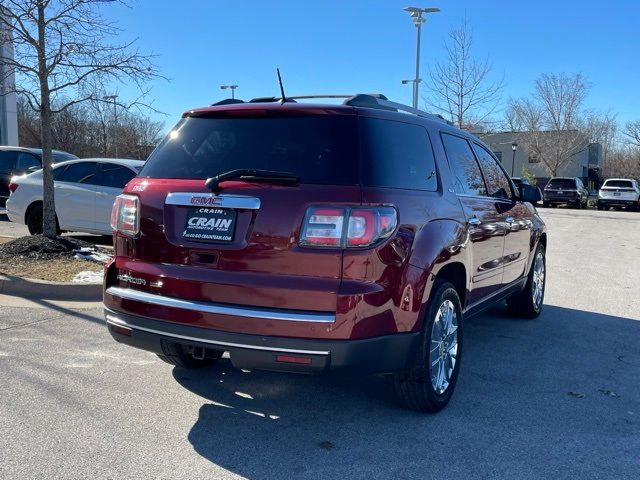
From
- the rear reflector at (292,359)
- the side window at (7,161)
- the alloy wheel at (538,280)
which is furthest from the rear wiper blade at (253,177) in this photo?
the side window at (7,161)

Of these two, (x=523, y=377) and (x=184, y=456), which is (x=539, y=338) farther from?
(x=184, y=456)

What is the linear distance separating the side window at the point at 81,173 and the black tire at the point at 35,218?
75 cm

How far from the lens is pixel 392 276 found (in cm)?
320

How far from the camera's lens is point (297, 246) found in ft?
10.2

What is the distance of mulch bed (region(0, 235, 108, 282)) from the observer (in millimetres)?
7137

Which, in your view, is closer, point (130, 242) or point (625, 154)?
point (130, 242)

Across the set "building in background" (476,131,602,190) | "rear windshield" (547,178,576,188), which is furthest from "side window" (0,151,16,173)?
"building in background" (476,131,602,190)

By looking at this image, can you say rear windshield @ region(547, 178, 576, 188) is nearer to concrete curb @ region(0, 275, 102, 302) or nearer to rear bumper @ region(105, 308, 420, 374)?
concrete curb @ region(0, 275, 102, 302)

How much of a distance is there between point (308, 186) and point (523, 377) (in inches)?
101

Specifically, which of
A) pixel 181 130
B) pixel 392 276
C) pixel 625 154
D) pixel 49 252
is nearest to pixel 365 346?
pixel 392 276

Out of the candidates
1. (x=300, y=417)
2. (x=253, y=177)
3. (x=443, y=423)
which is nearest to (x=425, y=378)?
(x=443, y=423)

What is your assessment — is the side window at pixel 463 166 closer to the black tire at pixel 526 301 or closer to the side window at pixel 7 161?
the black tire at pixel 526 301

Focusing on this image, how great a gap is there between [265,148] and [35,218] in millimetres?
8237

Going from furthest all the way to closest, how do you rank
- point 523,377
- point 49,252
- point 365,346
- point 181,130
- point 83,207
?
point 83,207 → point 49,252 → point 523,377 → point 181,130 → point 365,346
